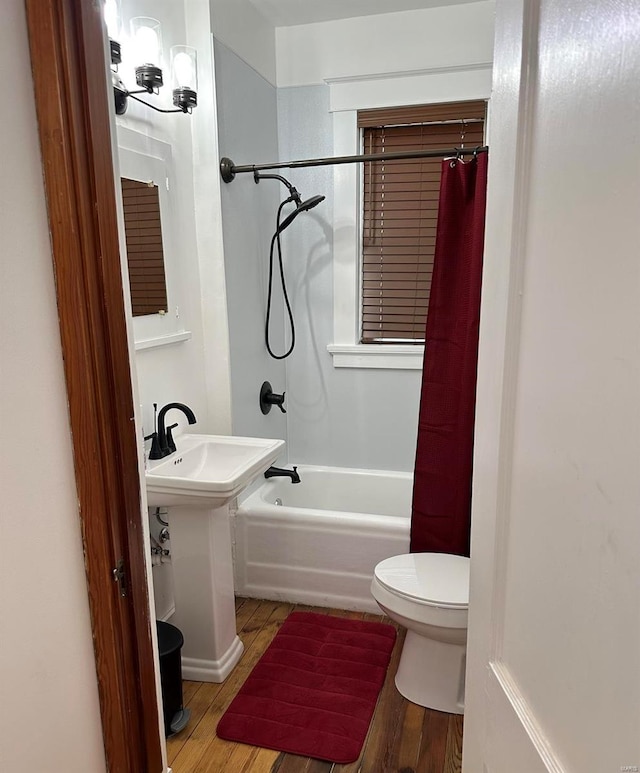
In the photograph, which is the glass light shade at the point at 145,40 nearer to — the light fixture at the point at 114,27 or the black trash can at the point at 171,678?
the light fixture at the point at 114,27

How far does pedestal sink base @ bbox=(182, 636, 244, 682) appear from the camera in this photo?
2094mm

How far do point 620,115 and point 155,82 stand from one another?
1.71 meters

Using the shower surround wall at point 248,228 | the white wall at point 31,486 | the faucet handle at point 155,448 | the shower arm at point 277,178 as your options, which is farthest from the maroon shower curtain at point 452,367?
the white wall at point 31,486

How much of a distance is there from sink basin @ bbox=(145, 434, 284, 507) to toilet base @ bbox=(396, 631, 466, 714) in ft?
2.64

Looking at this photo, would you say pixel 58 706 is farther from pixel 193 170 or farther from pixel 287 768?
pixel 193 170

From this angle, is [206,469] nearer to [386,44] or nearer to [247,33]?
[247,33]

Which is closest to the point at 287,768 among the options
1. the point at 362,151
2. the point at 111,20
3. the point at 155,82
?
the point at 155,82

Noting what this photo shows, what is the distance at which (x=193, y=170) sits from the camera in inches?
93.5

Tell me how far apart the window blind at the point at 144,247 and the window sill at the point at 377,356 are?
1167 mm

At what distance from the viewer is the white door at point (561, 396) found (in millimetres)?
492

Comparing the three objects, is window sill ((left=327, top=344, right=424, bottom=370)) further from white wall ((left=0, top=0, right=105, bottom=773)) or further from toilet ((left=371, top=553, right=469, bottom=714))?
white wall ((left=0, top=0, right=105, bottom=773))

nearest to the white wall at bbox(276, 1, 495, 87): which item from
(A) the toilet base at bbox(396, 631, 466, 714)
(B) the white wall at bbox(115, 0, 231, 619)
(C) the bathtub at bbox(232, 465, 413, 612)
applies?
(B) the white wall at bbox(115, 0, 231, 619)

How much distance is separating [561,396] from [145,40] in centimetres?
186

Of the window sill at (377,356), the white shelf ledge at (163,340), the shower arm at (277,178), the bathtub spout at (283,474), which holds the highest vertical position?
the shower arm at (277,178)
